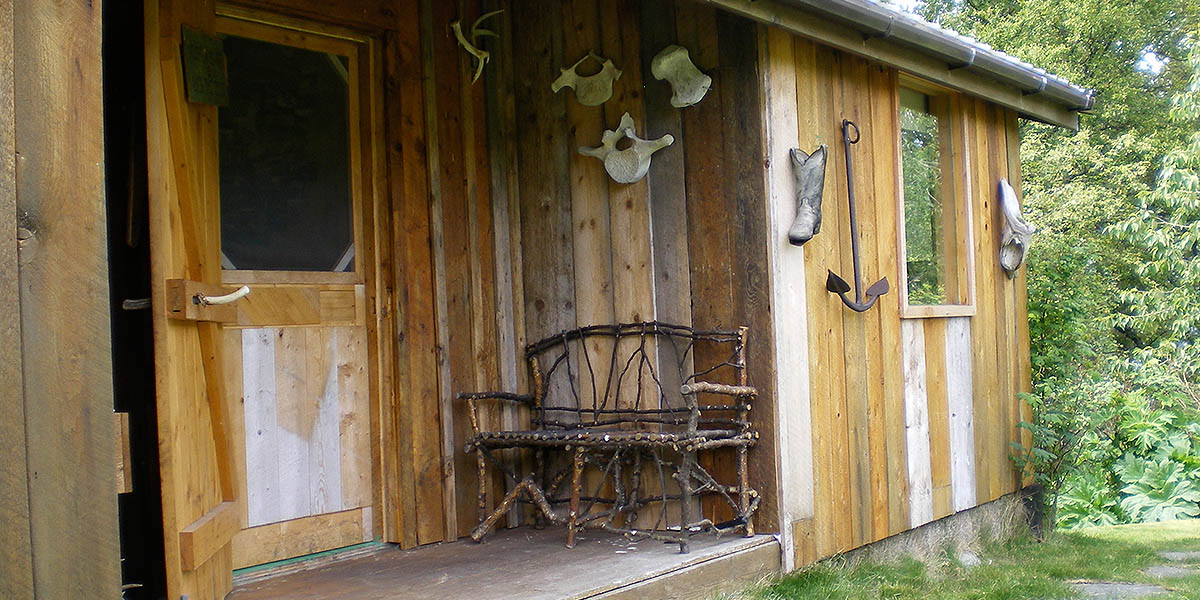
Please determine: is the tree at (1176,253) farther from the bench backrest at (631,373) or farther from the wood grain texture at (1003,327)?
the bench backrest at (631,373)

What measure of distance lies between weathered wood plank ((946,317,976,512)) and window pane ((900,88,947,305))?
0.21 m

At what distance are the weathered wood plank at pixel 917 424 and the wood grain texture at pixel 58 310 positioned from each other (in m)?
3.72

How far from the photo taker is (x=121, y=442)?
2.44 meters

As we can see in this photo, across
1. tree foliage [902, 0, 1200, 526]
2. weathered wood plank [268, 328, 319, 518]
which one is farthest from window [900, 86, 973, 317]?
weathered wood plank [268, 328, 319, 518]

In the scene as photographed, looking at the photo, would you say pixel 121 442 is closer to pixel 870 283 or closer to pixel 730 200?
pixel 730 200

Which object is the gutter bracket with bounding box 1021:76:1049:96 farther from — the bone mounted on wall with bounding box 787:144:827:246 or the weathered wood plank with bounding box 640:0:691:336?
the weathered wood plank with bounding box 640:0:691:336

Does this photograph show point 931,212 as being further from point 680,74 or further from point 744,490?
point 744,490

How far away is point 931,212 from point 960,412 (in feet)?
3.32

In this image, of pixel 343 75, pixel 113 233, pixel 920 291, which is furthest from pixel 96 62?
pixel 920 291

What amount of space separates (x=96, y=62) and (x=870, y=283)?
3.42m

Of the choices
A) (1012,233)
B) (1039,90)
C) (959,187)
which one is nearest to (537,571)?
(959,187)

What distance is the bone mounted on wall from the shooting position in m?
4.12

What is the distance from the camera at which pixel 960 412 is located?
539 centimetres

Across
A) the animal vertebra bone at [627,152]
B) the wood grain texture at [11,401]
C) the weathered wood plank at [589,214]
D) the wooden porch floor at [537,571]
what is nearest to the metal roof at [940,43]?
the animal vertebra bone at [627,152]
